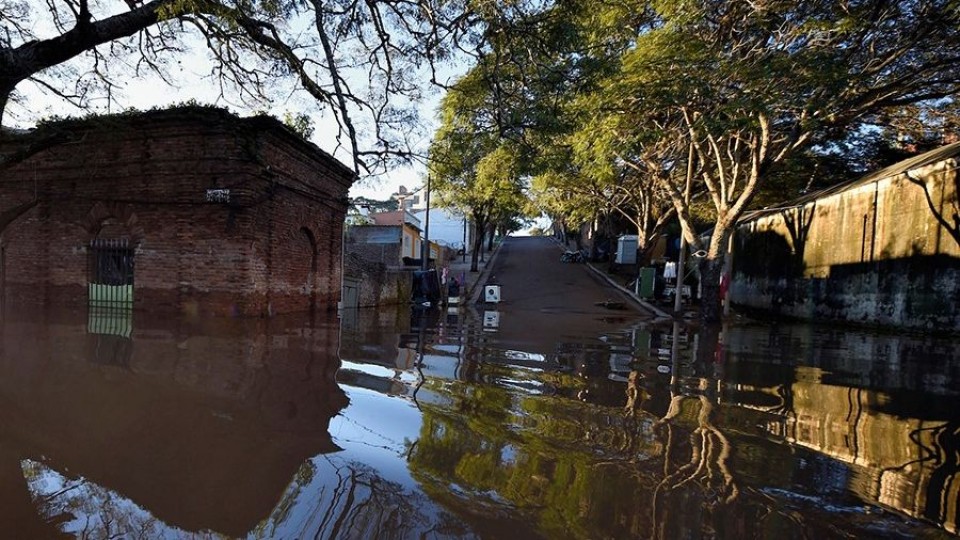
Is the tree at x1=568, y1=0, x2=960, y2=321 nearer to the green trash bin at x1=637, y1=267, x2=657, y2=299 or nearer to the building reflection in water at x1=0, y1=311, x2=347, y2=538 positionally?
the building reflection in water at x1=0, y1=311, x2=347, y2=538

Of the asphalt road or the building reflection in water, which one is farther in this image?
the asphalt road

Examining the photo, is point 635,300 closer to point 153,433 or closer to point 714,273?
point 714,273

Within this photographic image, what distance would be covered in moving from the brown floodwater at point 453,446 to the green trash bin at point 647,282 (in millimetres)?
12141

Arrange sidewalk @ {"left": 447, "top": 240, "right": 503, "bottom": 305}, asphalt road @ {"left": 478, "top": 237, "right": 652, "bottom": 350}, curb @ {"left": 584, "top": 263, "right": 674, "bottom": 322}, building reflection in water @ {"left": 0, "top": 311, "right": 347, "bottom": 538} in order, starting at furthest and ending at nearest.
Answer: sidewalk @ {"left": 447, "top": 240, "right": 503, "bottom": 305}
curb @ {"left": 584, "top": 263, "right": 674, "bottom": 322}
asphalt road @ {"left": 478, "top": 237, "right": 652, "bottom": 350}
building reflection in water @ {"left": 0, "top": 311, "right": 347, "bottom": 538}

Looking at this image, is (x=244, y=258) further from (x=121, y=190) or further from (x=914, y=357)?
(x=914, y=357)

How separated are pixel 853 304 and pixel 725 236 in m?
3.91

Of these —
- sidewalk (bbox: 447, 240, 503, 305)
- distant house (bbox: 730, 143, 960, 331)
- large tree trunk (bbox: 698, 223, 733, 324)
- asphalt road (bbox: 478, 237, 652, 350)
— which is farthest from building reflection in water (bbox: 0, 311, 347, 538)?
sidewalk (bbox: 447, 240, 503, 305)

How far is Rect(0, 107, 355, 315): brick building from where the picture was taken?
30.4 ft

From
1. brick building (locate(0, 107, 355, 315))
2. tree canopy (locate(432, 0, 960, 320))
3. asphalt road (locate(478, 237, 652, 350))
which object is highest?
tree canopy (locate(432, 0, 960, 320))

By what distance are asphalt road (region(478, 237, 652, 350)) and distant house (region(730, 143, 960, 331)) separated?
470 cm

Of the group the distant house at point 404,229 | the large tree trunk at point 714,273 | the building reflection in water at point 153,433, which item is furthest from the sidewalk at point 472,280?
the building reflection in water at point 153,433

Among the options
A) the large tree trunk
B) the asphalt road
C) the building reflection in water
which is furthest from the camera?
the large tree trunk

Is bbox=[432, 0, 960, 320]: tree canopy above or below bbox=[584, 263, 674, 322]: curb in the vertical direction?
above

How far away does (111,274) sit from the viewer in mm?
10258
